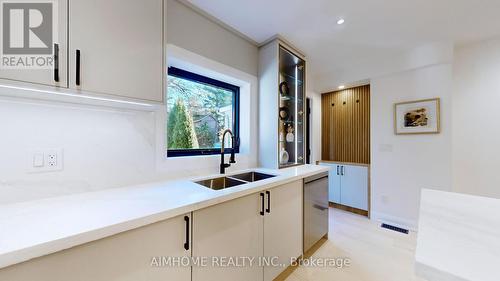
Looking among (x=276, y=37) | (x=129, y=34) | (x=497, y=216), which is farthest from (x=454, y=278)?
(x=276, y=37)


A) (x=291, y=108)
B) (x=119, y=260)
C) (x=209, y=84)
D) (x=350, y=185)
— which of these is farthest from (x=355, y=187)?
(x=119, y=260)

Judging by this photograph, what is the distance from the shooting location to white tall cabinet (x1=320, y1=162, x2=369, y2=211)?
306 centimetres

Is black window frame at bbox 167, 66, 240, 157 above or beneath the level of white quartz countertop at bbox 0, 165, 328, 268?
above

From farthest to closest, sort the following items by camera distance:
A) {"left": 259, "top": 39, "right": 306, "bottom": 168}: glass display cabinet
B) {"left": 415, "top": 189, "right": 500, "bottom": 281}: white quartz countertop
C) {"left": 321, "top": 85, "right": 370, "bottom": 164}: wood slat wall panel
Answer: {"left": 321, "top": 85, "right": 370, "bottom": 164}: wood slat wall panel → {"left": 259, "top": 39, "right": 306, "bottom": 168}: glass display cabinet → {"left": 415, "top": 189, "right": 500, "bottom": 281}: white quartz countertop

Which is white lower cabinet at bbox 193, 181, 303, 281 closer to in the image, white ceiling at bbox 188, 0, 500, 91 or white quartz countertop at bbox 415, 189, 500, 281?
white quartz countertop at bbox 415, 189, 500, 281

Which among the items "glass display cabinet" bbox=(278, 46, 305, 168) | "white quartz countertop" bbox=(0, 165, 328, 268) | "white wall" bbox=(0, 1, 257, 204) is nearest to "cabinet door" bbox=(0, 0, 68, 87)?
"white wall" bbox=(0, 1, 257, 204)

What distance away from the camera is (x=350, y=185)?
3.22 meters

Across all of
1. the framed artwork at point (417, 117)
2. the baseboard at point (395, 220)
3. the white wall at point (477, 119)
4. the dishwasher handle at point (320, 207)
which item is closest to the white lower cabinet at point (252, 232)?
the dishwasher handle at point (320, 207)

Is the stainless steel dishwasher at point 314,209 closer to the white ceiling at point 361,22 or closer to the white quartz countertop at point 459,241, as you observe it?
the white quartz countertop at point 459,241

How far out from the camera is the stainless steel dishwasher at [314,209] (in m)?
1.88

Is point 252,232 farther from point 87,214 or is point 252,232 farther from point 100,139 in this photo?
point 100,139

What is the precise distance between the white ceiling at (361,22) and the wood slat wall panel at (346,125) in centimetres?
86

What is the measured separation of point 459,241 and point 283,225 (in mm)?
1152

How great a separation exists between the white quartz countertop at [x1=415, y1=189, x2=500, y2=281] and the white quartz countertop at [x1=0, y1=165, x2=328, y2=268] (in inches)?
35.0
